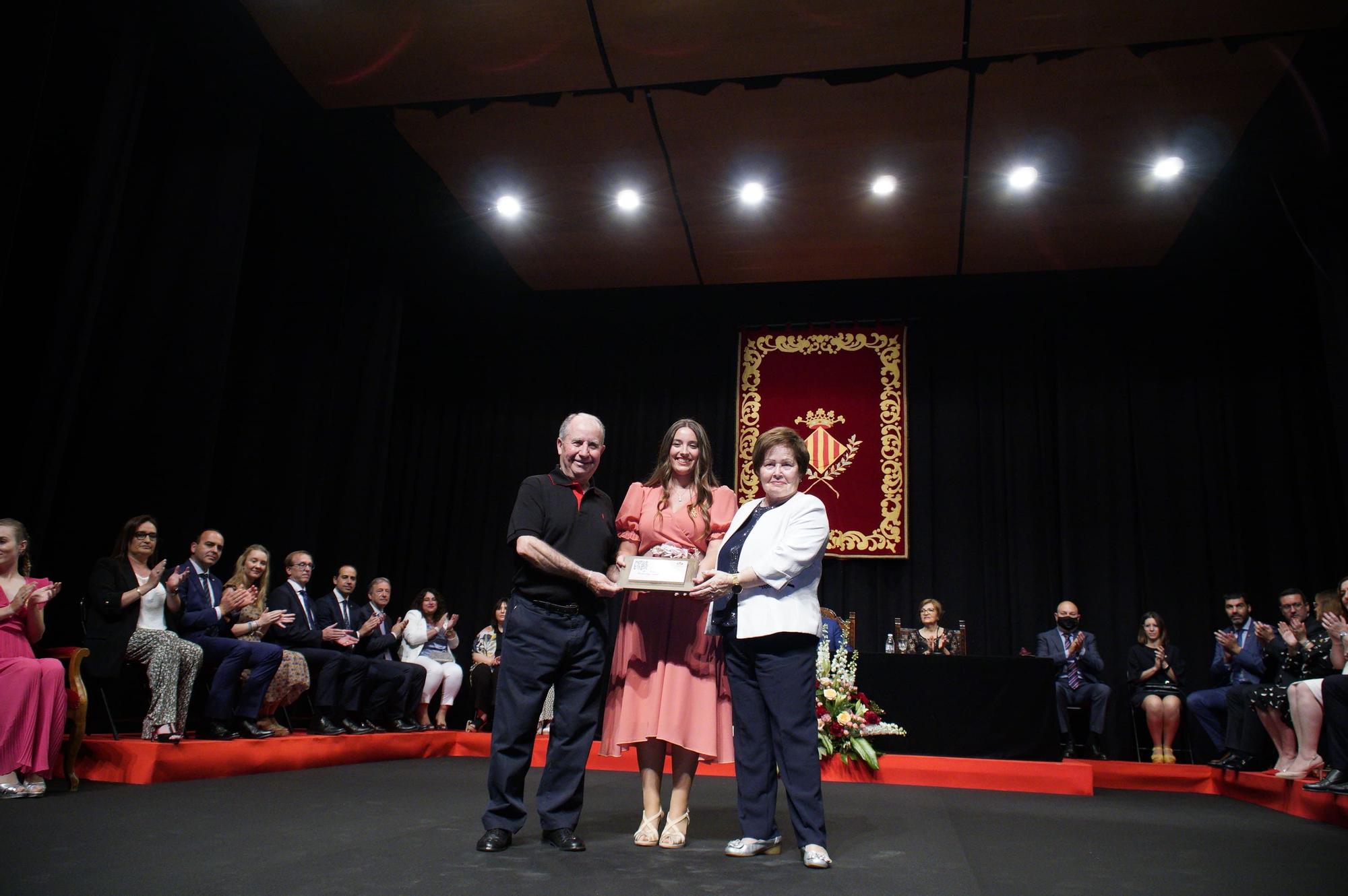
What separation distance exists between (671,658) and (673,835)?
50cm

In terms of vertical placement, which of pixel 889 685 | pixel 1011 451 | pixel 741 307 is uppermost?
pixel 741 307

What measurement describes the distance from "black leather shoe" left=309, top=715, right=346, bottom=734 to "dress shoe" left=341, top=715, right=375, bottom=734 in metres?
0.10

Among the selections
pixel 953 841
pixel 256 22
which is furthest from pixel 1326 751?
pixel 256 22

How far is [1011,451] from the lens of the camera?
8.27 meters

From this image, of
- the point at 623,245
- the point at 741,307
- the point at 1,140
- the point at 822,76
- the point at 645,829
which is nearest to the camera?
the point at 645,829

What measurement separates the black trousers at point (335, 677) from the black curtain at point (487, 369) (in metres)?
1.04

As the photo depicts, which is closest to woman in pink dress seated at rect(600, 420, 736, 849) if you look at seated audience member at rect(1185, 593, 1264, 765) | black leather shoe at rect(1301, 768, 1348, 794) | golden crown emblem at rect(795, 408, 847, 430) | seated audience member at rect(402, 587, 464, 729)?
black leather shoe at rect(1301, 768, 1348, 794)

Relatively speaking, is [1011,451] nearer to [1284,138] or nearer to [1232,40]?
[1284,138]

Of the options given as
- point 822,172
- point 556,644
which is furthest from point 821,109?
point 556,644

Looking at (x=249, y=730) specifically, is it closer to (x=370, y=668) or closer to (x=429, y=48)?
(x=370, y=668)

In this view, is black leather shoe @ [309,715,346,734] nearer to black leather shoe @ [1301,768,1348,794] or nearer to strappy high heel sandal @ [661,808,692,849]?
strappy high heel sandal @ [661,808,692,849]

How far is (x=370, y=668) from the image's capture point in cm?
605

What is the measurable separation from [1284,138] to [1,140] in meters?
7.10

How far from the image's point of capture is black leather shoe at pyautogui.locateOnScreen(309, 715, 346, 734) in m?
5.40
